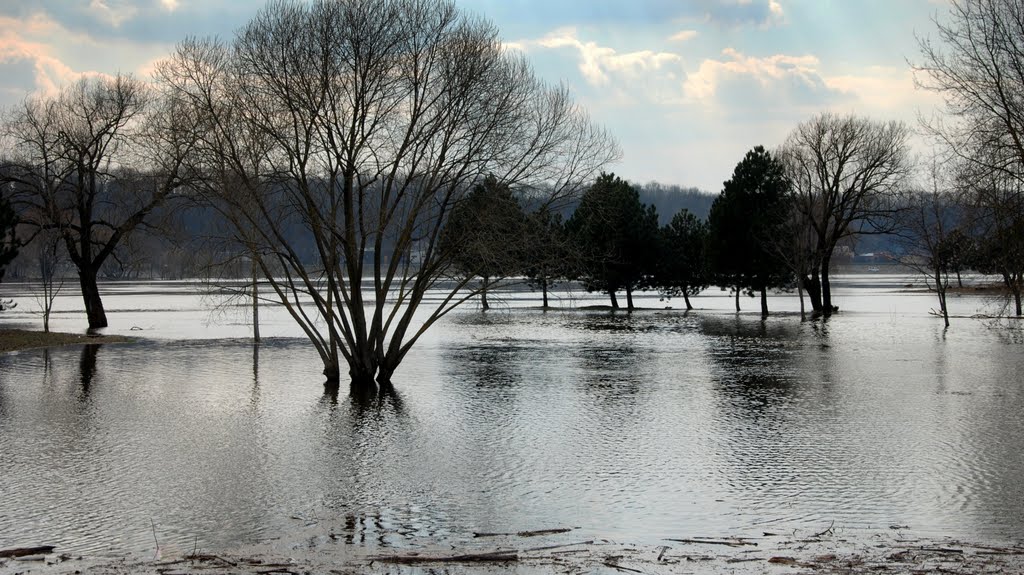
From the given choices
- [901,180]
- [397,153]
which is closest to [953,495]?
[397,153]

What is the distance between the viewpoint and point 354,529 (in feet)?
37.1

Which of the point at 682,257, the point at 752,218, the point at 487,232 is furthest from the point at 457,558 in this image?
the point at 682,257

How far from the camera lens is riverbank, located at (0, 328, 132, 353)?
35.5 meters

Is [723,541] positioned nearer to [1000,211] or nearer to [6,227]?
[1000,211]

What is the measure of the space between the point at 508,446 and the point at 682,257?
57.4 metres

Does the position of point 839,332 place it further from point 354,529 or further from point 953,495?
point 354,529

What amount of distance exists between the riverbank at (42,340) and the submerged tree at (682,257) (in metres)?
41.0

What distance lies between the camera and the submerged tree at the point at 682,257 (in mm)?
71125


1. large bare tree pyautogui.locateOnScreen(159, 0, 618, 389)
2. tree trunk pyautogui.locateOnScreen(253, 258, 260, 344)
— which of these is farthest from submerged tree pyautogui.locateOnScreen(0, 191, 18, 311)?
large bare tree pyautogui.locateOnScreen(159, 0, 618, 389)

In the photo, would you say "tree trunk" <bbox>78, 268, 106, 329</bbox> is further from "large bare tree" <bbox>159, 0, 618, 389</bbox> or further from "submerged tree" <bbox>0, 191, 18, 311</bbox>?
"large bare tree" <bbox>159, 0, 618, 389</bbox>

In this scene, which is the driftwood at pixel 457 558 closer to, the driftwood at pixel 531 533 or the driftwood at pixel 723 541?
the driftwood at pixel 531 533

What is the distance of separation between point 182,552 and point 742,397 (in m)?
16.0

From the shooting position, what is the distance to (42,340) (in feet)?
123

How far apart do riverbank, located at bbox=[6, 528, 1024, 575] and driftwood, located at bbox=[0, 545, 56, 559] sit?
0.19 metres
